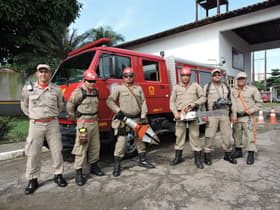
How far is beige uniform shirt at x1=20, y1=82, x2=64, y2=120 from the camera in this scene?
283 centimetres

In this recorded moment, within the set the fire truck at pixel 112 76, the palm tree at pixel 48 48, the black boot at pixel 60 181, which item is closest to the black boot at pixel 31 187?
the black boot at pixel 60 181

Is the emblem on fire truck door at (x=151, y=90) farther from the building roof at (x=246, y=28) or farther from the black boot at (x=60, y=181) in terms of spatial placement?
the building roof at (x=246, y=28)

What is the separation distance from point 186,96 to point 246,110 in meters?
1.25

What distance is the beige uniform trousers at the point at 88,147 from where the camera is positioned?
3.07 m

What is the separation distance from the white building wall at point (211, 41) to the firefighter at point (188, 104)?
19.6ft

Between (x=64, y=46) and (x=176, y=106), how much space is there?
8.56m

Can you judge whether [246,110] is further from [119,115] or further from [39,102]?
[39,102]

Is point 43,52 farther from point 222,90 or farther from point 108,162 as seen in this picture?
point 222,90

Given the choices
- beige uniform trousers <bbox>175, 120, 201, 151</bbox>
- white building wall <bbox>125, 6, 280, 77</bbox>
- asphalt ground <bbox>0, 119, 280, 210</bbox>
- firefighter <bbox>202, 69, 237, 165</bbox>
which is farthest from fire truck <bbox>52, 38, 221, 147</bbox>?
white building wall <bbox>125, 6, 280, 77</bbox>

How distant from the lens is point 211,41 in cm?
1035

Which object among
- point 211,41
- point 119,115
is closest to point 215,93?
point 119,115

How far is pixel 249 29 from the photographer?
1122cm

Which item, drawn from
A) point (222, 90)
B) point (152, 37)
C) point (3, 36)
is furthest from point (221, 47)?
point (3, 36)

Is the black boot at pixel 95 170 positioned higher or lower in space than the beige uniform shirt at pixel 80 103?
lower
